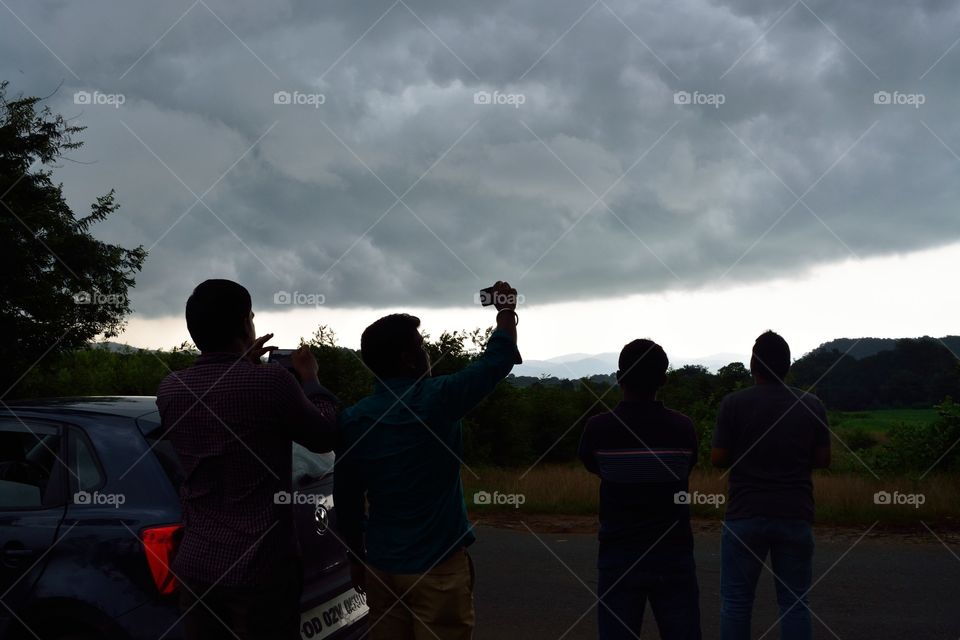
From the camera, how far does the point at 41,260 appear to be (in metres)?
15.0

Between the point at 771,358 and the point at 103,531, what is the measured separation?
10.3 ft

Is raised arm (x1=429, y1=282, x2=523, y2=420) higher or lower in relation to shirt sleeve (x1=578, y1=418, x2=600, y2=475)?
higher

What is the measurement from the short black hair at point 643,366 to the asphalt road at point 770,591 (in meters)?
2.71

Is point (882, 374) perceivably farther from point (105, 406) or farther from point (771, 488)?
point (105, 406)

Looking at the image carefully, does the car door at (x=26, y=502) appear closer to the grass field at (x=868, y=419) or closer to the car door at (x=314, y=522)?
the car door at (x=314, y=522)

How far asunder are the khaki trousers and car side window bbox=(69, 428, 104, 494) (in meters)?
1.40

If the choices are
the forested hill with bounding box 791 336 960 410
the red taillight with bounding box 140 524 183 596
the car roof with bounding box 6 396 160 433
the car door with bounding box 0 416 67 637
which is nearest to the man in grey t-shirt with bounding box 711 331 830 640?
the red taillight with bounding box 140 524 183 596

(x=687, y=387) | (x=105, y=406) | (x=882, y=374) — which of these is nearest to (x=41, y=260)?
(x=105, y=406)

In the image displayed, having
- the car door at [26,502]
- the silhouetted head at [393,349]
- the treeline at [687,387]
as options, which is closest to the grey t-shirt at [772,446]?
the silhouetted head at [393,349]

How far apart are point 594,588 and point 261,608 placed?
475cm

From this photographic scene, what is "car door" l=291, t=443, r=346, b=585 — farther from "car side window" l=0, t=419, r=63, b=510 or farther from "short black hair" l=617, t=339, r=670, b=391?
"short black hair" l=617, t=339, r=670, b=391

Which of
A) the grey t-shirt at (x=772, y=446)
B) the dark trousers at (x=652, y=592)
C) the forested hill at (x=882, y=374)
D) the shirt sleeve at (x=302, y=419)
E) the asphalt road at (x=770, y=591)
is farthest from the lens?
the forested hill at (x=882, y=374)

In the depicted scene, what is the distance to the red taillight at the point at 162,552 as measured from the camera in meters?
3.27

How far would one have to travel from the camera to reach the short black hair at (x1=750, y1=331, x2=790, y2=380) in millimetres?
4191
